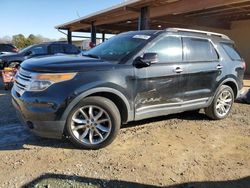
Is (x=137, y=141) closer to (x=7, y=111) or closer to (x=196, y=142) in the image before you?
(x=196, y=142)

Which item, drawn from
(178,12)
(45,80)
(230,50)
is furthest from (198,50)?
(178,12)

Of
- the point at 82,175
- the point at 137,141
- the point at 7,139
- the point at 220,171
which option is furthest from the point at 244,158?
the point at 7,139

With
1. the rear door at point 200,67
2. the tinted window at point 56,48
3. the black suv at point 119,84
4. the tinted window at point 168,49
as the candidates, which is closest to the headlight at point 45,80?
the black suv at point 119,84

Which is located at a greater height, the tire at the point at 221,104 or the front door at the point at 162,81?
the front door at the point at 162,81

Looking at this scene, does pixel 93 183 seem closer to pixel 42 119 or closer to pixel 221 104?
pixel 42 119

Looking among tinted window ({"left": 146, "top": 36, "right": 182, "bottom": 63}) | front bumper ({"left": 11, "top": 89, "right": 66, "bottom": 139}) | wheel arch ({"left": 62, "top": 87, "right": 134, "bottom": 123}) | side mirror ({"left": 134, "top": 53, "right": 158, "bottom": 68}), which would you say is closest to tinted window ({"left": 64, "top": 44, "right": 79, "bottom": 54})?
tinted window ({"left": 146, "top": 36, "right": 182, "bottom": 63})

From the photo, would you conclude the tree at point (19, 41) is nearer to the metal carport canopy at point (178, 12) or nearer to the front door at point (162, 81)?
the metal carport canopy at point (178, 12)

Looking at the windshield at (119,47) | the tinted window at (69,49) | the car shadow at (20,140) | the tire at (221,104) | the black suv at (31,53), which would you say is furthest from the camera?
the tinted window at (69,49)

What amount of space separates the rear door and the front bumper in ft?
8.16

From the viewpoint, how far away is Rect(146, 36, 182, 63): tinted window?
19.0 ft

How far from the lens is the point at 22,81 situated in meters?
5.06

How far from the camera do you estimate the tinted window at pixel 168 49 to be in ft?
19.0

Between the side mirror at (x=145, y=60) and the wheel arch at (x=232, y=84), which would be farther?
the wheel arch at (x=232, y=84)

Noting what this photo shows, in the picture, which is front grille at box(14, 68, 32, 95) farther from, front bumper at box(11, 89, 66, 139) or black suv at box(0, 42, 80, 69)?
black suv at box(0, 42, 80, 69)
